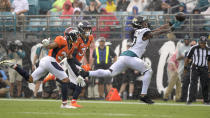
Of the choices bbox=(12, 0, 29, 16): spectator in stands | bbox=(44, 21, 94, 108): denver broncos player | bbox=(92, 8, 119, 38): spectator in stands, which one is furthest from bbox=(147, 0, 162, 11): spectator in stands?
bbox=(44, 21, 94, 108): denver broncos player

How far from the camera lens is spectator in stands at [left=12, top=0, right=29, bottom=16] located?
17000 mm

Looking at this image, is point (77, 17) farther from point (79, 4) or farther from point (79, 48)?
point (79, 48)

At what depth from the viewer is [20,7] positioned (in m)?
17.1

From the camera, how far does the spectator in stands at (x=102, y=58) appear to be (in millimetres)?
15664

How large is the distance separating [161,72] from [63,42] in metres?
6.17

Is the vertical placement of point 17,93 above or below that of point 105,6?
below

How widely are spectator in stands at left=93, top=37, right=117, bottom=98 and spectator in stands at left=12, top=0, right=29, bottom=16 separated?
10.4 feet

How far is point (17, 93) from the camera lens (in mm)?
16406

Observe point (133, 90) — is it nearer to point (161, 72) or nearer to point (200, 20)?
point (161, 72)

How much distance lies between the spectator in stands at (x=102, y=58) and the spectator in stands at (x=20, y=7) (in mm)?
3165

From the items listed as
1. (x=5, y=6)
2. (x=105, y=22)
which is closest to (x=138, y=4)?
(x=105, y=22)

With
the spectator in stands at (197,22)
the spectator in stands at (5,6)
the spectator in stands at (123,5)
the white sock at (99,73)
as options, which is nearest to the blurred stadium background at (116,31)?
the spectator in stands at (197,22)

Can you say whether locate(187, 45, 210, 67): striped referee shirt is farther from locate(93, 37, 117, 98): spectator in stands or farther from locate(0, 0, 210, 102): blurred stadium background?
locate(93, 37, 117, 98): spectator in stands

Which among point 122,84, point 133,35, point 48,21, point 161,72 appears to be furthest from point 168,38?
point 133,35
